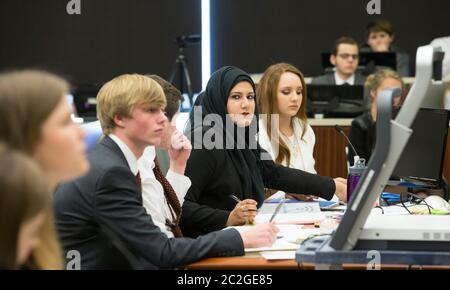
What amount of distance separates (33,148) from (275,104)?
3252 mm

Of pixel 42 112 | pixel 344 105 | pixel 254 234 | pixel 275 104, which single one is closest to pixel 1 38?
pixel 344 105

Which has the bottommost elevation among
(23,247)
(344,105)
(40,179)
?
(344,105)

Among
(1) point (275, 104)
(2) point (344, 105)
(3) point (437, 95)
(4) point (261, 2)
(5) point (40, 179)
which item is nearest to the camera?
(5) point (40, 179)

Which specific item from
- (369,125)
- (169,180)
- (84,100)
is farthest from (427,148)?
(84,100)

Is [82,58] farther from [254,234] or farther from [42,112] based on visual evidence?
[42,112]

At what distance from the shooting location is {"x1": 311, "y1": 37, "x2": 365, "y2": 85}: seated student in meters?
7.80

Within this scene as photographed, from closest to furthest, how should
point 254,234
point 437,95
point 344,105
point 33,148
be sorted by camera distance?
point 33,148 < point 437,95 < point 254,234 < point 344,105

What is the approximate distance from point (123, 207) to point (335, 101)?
14.8ft

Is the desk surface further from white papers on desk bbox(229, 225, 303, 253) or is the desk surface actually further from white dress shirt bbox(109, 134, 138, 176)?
white dress shirt bbox(109, 134, 138, 176)

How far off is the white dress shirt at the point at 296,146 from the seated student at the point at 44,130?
2.87 m

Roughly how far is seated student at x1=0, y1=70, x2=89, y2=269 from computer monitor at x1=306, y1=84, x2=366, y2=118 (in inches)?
206

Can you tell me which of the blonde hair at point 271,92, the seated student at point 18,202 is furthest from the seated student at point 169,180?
the seated student at point 18,202

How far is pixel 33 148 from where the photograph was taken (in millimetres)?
1305

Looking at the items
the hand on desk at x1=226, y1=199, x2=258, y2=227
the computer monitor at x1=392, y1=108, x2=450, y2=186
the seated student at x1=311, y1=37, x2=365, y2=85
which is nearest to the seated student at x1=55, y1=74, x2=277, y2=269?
the hand on desk at x1=226, y1=199, x2=258, y2=227
